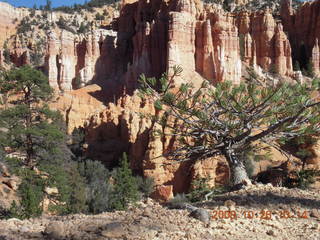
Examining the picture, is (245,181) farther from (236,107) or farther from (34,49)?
(34,49)

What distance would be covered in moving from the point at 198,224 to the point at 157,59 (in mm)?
39452

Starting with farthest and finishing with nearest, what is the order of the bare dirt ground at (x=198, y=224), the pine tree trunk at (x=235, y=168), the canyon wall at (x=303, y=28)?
the canyon wall at (x=303, y=28)
the pine tree trunk at (x=235, y=168)
the bare dirt ground at (x=198, y=224)

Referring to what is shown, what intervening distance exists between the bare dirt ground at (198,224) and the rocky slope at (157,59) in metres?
17.2

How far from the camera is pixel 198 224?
4.98 meters

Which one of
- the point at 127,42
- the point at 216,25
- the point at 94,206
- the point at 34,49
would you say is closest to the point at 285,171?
the point at 94,206

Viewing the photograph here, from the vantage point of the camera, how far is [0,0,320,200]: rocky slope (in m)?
27.9

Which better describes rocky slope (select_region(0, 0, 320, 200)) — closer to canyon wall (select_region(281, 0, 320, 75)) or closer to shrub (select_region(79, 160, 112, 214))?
canyon wall (select_region(281, 0, 320, 75))

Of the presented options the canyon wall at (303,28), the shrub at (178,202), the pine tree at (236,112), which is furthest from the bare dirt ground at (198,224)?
the canyon wall at (303,28)

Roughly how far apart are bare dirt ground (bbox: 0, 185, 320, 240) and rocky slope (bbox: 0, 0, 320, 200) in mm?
17204

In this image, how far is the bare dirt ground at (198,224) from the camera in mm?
4543

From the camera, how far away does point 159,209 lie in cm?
575
